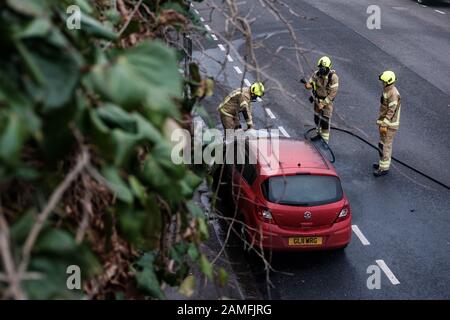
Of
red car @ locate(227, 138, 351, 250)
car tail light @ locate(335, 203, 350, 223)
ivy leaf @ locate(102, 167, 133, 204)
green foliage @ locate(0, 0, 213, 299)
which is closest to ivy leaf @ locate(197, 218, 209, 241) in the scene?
green foliage @ locate(0, 0, 213, 299)

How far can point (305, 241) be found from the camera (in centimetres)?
796

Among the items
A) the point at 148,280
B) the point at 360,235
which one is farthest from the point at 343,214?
the point at 148,280

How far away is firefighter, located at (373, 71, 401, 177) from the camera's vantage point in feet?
33.7

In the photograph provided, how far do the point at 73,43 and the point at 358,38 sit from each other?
16558 millimetres

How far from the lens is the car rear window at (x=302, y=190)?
25.7 ft

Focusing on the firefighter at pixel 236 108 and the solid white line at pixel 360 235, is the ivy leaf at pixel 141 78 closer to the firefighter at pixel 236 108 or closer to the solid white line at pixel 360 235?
the solid white line at pixel 360 235

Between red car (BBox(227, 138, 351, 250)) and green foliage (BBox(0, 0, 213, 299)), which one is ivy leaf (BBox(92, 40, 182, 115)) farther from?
red car (BBox(227, 138, 351, 250))

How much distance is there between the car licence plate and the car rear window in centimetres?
46

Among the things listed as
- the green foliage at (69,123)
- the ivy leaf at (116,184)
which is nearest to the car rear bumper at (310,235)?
the green foliage at (69,123)

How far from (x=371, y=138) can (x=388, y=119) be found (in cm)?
139

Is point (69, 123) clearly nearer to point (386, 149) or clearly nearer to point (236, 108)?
point (236, 108)

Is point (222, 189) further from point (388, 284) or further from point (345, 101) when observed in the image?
point (345, 101)
